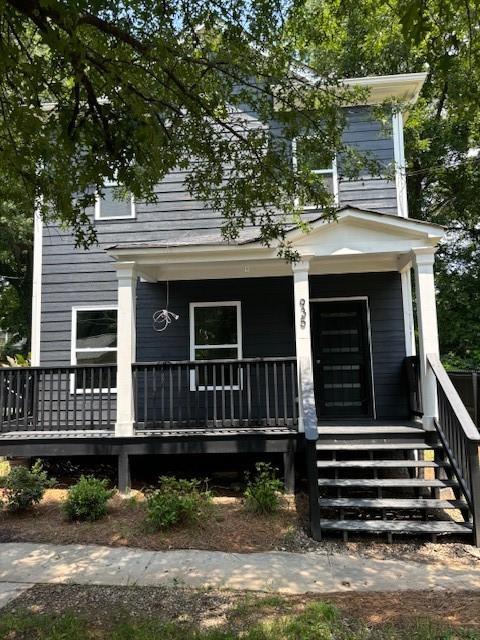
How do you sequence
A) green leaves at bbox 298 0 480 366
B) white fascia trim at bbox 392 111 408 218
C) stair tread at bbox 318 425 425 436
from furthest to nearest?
green leaves at bbox 298 0 480 366, white fascia trim at bbox 392 111 408 218, stair tread at bbox 318 425 425 436

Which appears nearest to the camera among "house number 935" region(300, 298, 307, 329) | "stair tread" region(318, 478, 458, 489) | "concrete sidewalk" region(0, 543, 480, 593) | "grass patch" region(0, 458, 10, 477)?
"concrete sidewalk" region(0, 543, 480, 593)

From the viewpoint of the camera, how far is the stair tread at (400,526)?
16.6ft

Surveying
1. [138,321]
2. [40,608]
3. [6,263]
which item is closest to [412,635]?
[40,608]

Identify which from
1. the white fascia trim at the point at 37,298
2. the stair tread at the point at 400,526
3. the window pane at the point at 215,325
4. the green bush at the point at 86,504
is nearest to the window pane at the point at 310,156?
the window pane at the point at 215,325

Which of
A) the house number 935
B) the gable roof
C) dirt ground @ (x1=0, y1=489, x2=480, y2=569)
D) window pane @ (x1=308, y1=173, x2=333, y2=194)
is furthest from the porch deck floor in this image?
window pane @ (x1=308, y1=173, x2=333, y2=194)

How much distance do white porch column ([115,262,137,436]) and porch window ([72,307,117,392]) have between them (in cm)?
178

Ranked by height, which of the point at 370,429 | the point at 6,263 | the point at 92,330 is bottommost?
the point at 370,429

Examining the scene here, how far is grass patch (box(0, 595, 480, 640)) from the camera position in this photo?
3.17 meters

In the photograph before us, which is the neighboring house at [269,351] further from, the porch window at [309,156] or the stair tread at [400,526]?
the porch window at [309,156]

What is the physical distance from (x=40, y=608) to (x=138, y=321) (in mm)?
5555

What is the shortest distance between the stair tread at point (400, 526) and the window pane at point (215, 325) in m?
4.08

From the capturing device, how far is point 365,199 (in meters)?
8.70

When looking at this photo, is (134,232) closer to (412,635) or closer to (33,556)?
(33,556)

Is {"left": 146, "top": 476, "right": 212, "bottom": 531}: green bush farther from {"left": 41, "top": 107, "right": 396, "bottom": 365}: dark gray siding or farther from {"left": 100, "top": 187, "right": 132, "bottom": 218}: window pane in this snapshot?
{"left": 100, "top": 187, "right": 132, "bottom": 218}: window pane
